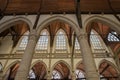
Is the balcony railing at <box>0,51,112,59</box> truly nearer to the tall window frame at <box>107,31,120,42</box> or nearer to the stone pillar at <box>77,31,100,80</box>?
the tall window frame at <box>107,31,120,42</box>

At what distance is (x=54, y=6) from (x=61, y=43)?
7102 millimetres

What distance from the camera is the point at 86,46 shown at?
1060cm

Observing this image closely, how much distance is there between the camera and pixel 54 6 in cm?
1284

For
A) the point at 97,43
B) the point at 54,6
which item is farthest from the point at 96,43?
the point at 54,6

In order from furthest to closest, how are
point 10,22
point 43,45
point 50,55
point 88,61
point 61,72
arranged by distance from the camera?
point 61,72
point 43,45
point 50,55
point 10,22
point 88,61

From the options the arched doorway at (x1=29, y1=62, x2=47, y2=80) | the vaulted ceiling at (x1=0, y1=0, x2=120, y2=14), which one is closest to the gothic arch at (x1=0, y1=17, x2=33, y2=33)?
the vaulted ceiling at (x1=0, y1=0, x2=120, y2=14)

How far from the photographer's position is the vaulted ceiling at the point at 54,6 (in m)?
12.7

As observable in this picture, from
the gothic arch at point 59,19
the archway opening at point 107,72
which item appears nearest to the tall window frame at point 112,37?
the archway opening at point 107,72

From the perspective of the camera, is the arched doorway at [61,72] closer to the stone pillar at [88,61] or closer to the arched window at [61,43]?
the arched window at [61,43]

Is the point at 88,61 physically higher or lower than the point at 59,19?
lower

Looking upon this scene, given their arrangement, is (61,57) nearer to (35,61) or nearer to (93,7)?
(35,61)

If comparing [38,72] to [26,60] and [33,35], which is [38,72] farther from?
[26,60]

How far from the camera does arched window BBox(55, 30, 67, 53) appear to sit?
18344mm

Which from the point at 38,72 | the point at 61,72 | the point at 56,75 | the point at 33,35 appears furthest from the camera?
the point at 61,72
